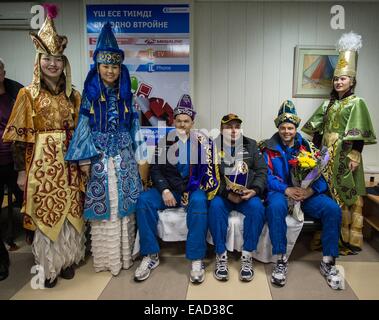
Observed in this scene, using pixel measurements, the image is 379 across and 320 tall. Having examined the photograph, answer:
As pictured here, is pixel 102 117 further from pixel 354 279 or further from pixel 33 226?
pixel 354 279

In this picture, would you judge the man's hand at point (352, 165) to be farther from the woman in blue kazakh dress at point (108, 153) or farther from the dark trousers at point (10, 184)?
the dark trousers at point (10, 184)

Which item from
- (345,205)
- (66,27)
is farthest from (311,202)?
(66,27)

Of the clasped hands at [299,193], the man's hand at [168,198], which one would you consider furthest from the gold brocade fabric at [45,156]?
the clasped hands at [299,193]

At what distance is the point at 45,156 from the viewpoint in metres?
1.95

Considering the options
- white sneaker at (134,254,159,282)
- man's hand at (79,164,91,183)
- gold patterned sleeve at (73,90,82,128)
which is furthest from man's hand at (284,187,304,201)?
gold patterned sleeve at (73,90,82,128)

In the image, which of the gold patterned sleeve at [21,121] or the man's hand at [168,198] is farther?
the man's hand at [168,198]

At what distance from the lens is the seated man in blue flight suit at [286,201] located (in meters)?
2.11

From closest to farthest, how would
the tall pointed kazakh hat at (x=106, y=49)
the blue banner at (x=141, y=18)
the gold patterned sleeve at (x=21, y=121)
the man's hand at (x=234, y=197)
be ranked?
1. the gold patterned sleeve at (x=21, y=121)
2. the tall pointed kazakh hat at (x=106, y=49)
3. the man's hand at (x=234, y=197)
4. the blue banner at (x=141, y=18)

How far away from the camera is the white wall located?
9.39 ft

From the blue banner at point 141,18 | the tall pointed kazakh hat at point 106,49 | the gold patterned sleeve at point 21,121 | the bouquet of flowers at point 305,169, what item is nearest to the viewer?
the gold patterned sleeve at point 21,121

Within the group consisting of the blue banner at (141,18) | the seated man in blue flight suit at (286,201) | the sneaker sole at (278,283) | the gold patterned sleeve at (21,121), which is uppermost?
the blue banner at (141,18)

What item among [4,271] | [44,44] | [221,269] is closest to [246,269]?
[221,269]

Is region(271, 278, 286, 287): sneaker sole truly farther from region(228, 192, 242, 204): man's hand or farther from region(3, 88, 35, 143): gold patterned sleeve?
region(3, 88, 35, 143): gold patterned sleeve

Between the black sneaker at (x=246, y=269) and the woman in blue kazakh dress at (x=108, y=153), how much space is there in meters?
0.80
